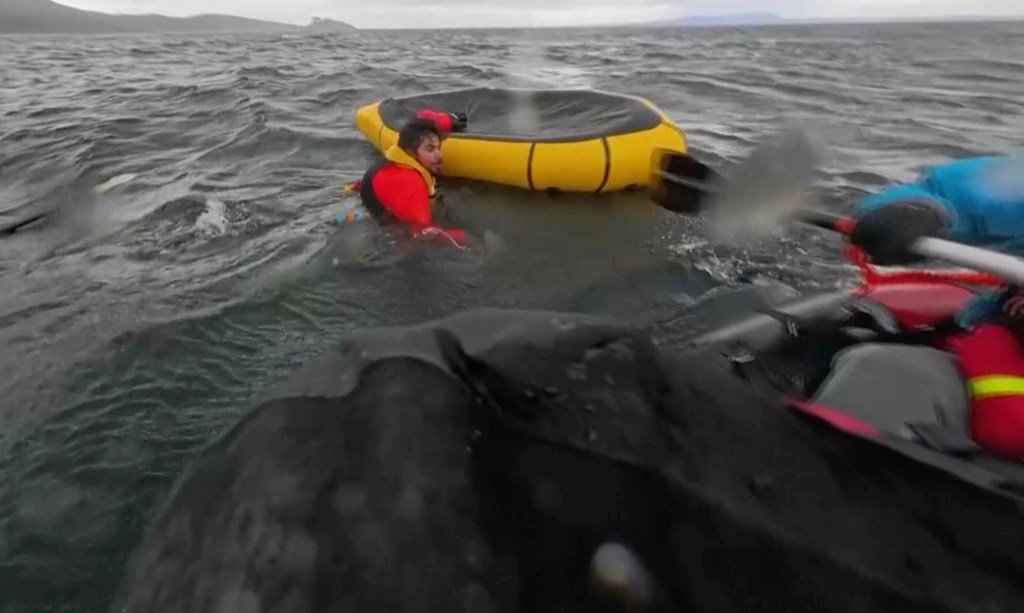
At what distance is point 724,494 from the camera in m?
1.37

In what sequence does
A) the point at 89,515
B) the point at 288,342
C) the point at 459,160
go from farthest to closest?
the point at 459,160 < the point at 288,342 < the point at 89,515

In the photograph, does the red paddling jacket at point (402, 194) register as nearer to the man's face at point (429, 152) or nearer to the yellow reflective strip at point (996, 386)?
the man's face at point (429, 152)

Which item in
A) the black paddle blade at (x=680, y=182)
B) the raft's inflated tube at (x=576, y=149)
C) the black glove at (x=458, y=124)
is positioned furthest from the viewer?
the black glove at (x=458, y=124)

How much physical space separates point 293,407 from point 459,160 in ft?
20.8

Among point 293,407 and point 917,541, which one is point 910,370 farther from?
point 293,407

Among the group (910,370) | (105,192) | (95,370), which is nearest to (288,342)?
(95,370)

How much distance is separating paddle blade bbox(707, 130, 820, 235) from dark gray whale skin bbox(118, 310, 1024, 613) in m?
2.81

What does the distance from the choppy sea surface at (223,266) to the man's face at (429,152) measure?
71 centimetres

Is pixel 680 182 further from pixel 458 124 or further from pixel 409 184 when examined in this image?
pixel 458 124

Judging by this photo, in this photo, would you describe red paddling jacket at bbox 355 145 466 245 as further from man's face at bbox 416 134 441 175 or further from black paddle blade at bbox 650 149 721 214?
black paddle blade at bbox 650 149 721 214

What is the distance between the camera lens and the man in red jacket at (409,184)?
599 centimetres

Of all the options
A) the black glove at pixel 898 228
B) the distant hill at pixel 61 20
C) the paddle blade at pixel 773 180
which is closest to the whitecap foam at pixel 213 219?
the paddle blade at pixel 773 180

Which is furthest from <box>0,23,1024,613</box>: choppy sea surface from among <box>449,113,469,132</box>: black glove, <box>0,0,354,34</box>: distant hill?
<box>0,0,354,34</box>: distant hill

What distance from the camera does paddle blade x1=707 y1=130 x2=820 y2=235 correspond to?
4059 millimetres
